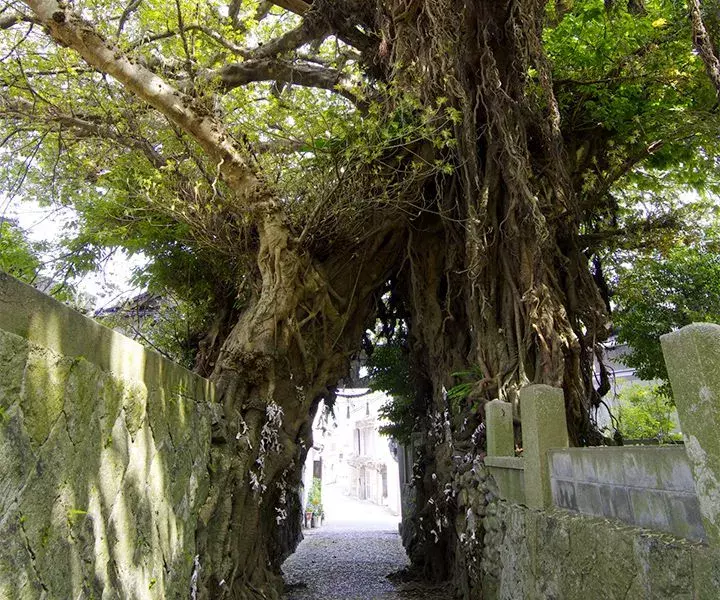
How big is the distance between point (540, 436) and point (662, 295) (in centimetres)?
516

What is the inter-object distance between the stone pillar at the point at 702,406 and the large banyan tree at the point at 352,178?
287 centimetres

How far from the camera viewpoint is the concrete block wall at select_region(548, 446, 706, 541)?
2.26m

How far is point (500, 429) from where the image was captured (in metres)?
4.66

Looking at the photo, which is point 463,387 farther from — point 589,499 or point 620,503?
point 620,503

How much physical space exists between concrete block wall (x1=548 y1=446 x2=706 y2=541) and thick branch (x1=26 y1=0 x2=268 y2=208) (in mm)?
3486

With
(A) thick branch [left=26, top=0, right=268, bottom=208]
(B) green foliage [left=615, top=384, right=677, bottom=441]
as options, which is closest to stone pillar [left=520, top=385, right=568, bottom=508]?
(A) thick branch [left=26, top=0, right=268, bottom=208]

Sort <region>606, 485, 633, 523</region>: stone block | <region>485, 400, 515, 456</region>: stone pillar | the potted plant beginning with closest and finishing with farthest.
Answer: <region>606, 485, 633, 523</region>: stone block
<region>485, 400, 515, 456</region>: stone pillar
the potted plant

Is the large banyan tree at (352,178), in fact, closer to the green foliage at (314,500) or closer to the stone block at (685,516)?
the stone block at (685,516)

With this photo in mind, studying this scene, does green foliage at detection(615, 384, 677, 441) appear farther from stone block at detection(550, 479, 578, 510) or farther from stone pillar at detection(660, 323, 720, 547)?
stone pillar at detection(660, 323, 720, 547)

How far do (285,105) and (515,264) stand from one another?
2815mm

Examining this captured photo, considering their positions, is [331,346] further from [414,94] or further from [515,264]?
[414,94]

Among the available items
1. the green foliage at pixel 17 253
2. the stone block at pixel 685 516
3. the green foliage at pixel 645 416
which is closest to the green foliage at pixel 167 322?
the green foliage at pixel 17 253

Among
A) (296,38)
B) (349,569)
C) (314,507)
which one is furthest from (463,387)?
(314,507)

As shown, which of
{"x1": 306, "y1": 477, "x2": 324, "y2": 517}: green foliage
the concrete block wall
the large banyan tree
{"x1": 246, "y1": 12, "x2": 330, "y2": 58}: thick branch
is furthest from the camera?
{"x1": 306, "y1": 477, "x2": 324, "y2": 517}: green foliage
